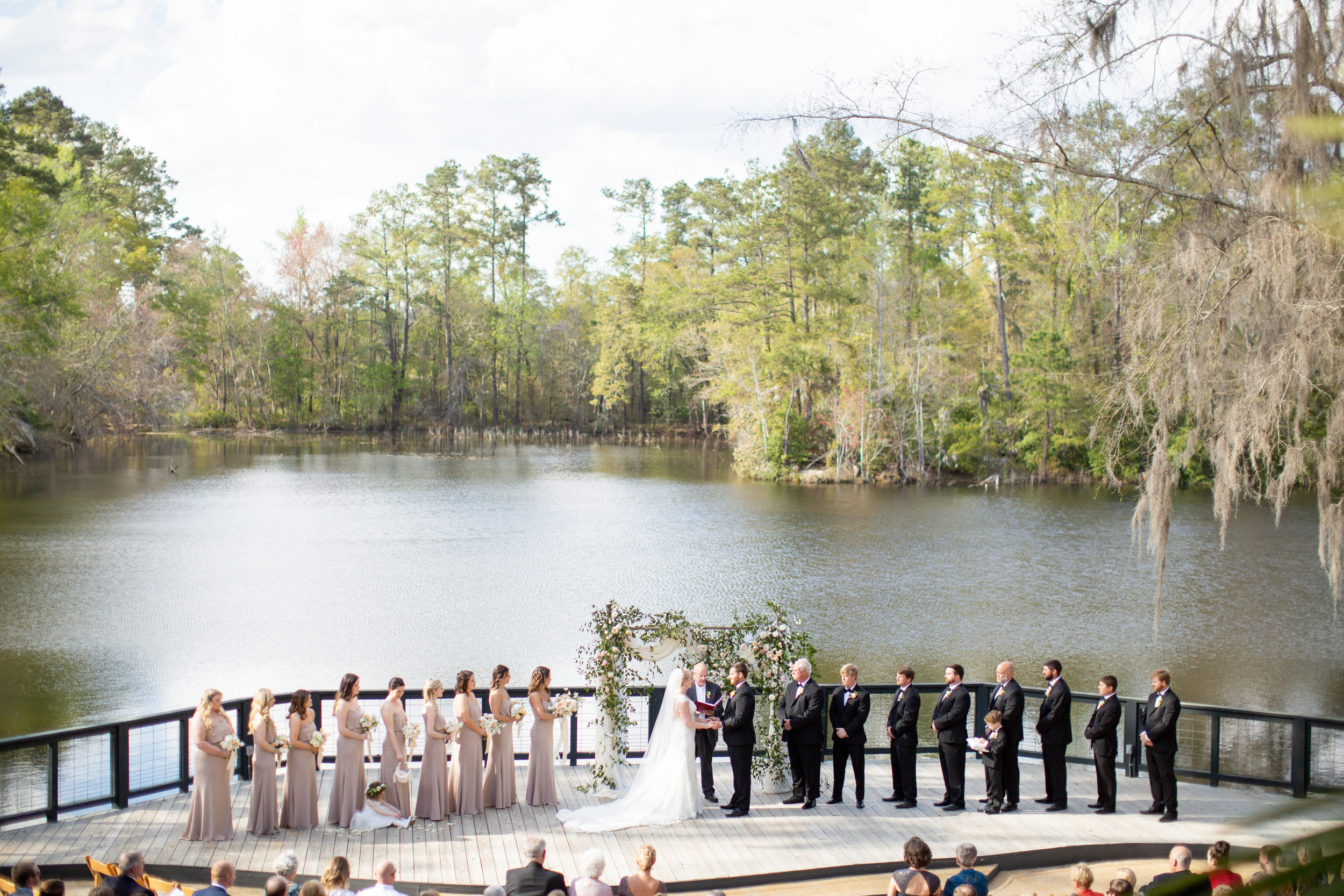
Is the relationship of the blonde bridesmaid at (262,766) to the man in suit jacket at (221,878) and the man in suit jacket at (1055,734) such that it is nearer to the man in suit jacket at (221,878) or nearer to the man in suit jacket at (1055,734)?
the man in suit jacket at (221,878)

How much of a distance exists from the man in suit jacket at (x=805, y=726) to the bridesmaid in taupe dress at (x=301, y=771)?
447 centimetres

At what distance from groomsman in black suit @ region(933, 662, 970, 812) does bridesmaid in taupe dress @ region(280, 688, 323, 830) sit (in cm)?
588

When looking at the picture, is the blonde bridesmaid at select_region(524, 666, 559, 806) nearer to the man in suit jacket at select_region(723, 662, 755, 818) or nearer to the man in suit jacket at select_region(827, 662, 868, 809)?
the man in suit jacket at select_region(723, 662, 755, 818)

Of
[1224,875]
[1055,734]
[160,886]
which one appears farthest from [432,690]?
[1224,875]

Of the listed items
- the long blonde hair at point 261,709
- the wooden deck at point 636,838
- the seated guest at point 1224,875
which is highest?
the seated guest at point 1224,875

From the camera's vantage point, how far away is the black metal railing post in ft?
32.3

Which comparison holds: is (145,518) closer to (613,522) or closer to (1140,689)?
(613,522)

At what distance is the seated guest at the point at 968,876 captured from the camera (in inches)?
274

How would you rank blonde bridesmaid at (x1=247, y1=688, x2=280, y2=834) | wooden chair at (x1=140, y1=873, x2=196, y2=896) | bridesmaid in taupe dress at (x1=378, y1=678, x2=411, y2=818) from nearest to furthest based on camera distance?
wooden chair at (x1=140, y1=873, x2=196, y2=896) < blonde bridesmaid at (x1=247, y1=688, x2=280, y2=834) < bridesmaid in taupe dress at (x1=378, y1=678, x2=411, y2=818)

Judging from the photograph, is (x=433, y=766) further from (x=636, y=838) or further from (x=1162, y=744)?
(x=1162, y=744)

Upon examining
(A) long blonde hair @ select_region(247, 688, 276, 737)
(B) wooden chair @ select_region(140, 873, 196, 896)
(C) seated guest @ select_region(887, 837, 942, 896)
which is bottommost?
(B) wooden chair @ select_region(140, 873, 196, 896)

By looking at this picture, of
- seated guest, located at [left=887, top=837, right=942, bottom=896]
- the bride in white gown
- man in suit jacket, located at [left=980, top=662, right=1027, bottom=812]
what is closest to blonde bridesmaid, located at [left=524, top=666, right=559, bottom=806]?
the bride in white gown

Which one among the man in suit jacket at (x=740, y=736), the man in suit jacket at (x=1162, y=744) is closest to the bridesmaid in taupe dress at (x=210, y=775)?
the man in suit jacket at (x=740, y=736)

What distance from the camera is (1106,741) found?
33.7 ft
